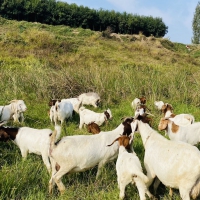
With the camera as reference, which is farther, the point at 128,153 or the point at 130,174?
the point at 128,153

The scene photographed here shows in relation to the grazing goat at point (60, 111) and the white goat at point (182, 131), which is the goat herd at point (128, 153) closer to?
the white goat at point (182, 131)

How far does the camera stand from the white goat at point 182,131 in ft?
20.1

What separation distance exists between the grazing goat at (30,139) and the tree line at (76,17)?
42344 mm

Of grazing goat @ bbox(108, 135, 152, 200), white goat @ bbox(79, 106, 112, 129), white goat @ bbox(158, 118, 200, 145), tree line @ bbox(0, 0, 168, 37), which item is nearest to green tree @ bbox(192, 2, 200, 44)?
tree line @ bbox(0, 0, 168, 37)

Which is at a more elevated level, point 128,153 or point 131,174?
point 128,153

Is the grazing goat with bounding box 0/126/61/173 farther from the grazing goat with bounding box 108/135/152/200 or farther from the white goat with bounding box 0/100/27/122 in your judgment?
the white goat with bounding box 0/100/27/122

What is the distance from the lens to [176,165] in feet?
12.6

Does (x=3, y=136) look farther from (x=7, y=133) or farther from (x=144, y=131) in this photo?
(x=144, y=131)

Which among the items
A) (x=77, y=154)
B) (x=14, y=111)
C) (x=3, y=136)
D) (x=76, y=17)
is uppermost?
(x=76, y=17)

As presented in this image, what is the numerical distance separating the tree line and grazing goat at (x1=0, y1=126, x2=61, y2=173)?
139ft

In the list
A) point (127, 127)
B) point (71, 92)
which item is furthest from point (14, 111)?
point (127, 127)

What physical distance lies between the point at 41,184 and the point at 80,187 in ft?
1.99

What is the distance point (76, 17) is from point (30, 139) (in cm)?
4775

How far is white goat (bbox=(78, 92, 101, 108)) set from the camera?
10203 mm
